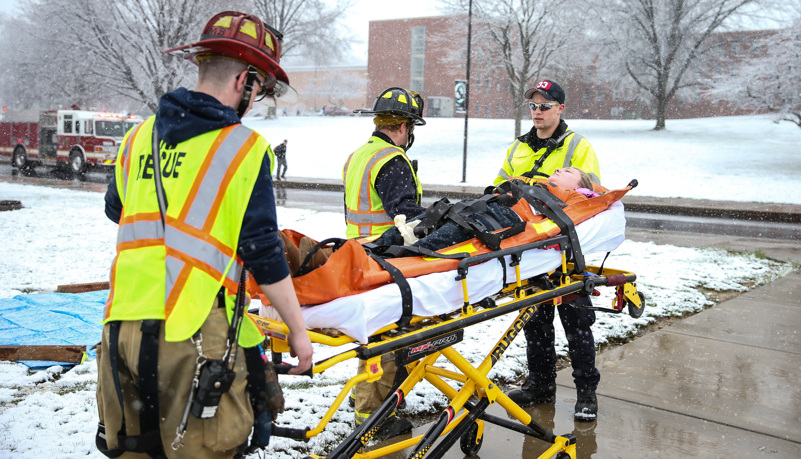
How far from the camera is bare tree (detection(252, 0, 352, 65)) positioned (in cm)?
4053

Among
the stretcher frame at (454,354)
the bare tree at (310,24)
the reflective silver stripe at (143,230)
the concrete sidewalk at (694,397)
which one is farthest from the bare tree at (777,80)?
the reflective silver stripe at (143,230)

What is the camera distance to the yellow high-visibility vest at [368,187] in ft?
12.5

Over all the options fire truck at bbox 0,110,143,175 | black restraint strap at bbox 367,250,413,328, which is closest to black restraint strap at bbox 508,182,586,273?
black restraint strap at bbox 367,250,413,328

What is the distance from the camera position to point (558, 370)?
4852mm

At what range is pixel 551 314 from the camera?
13.8 feet

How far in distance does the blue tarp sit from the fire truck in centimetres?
1960

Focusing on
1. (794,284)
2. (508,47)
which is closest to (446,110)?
(508,47)

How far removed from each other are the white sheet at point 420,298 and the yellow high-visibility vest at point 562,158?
0.78 m

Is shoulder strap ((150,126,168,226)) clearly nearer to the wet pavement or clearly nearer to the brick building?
the wet pavement

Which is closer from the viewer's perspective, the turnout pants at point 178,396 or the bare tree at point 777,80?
the turnout pants at point 178,396

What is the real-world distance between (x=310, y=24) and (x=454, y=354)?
41731 mm

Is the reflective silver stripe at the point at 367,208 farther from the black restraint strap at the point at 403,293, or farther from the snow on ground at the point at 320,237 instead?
the black restraint strap at the point at 403,293

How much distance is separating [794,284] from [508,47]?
26.1m

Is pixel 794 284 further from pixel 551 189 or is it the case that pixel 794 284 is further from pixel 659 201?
pixel 659 201
